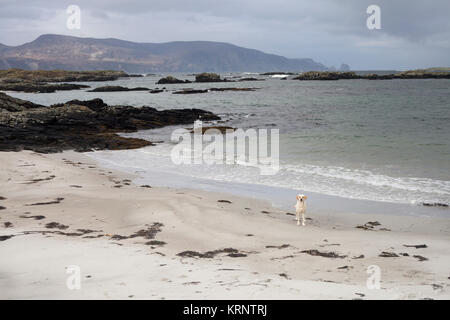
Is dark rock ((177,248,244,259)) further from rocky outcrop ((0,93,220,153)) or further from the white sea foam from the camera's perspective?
rocky outcrop ((0,93,220,153))

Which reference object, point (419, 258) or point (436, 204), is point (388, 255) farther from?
point (436, 204)

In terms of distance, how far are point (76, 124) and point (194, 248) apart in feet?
64.6

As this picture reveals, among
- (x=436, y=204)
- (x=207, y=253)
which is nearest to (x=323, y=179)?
(x=436, y=204)

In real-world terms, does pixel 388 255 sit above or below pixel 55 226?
below

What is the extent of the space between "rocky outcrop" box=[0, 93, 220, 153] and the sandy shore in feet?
28.0

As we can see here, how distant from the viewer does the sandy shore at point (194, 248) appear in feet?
15.0

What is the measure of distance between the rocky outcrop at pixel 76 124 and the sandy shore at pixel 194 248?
8.54m

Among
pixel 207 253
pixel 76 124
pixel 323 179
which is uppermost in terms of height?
pixel 76 124

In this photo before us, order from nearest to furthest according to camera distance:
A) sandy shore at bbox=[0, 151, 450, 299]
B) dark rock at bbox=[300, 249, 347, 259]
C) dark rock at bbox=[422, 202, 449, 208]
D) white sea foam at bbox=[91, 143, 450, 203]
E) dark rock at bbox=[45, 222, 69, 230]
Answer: sandy shore at bbox=[0, 151, 450, 299] → dark rock at bbox=[300, 249, 347, 259] → dark rock at bbox=[45, 222, 69, 230] → dark rock at bbox=[422, 202, 449, 208] → white sea foam at bbox=[91, 143, 450, 203]

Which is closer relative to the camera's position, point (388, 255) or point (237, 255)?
point (237, 255)

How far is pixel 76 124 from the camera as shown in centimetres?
2391

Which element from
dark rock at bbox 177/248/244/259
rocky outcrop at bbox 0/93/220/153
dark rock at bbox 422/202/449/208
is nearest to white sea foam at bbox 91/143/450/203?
dark rock at bbox 422/202/449/208

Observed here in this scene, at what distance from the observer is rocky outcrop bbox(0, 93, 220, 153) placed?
18719 millimetres

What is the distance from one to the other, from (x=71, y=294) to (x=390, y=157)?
575 inches
